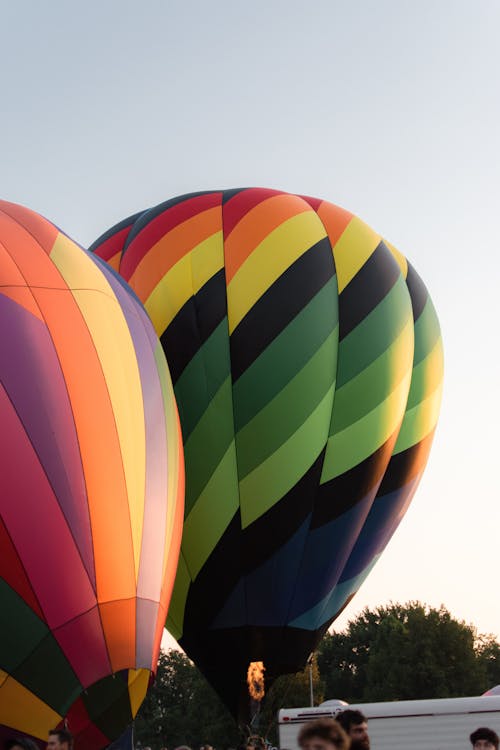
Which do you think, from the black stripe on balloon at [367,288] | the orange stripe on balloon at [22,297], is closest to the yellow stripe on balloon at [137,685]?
the orange stripe on balloon at [22,297]

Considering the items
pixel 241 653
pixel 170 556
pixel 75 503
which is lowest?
pixel 241 653

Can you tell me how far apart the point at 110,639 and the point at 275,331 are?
598 cm

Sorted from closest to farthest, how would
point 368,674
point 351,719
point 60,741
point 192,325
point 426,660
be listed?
point 60,741 → point 351,719 → point 192,325 → point 426,660 → point 368,674

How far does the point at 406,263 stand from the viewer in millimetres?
17406

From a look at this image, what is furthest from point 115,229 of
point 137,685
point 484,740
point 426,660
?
point 426,660

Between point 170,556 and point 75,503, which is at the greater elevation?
point 75,503

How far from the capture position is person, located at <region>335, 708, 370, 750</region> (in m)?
5.42

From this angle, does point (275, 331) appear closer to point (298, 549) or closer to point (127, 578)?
point (298, 549)

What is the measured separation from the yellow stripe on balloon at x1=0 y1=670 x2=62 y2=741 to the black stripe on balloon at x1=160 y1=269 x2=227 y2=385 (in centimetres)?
598

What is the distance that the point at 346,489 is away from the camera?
14375 millimetres

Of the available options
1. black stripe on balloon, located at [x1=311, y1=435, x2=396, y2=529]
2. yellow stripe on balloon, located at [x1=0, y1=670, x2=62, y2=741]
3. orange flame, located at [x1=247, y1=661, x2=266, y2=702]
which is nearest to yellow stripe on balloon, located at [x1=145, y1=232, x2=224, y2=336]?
black stripe on balloon, located at [x1=311, y1=435, x2=396, y2=529]

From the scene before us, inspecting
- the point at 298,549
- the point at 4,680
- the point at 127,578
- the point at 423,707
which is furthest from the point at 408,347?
the point at 4,680

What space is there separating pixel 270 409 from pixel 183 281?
7.05 ft

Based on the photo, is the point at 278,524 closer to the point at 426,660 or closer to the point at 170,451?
the point at 170,451
